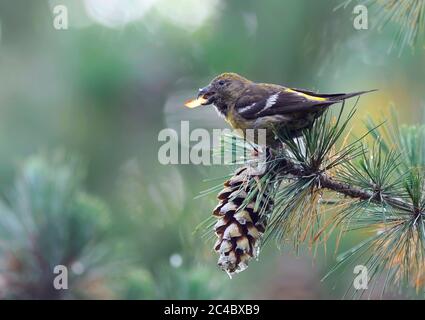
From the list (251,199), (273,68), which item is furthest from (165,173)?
(251,199)

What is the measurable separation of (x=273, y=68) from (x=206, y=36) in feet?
2.32

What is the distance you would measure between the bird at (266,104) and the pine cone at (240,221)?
0.24 meters

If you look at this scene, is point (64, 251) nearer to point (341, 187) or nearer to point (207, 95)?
point (207, 95)

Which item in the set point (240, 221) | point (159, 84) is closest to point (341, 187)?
point (240, 221)

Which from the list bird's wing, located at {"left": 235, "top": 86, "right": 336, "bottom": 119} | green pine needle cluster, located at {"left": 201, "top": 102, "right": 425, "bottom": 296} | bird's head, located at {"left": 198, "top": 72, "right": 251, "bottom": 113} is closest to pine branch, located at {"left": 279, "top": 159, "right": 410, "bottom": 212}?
green pine needle cluster, located at {"left": 201, "top": 102, "right": 425, "bottom": 296}

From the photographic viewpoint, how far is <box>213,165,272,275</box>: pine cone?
222cm

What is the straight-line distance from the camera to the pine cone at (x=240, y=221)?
7.27ft

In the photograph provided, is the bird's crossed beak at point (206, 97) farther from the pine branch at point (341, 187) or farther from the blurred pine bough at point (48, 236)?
the pine branch at point (341, 187)

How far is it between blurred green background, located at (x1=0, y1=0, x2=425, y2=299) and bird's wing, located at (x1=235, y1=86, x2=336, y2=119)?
968mm

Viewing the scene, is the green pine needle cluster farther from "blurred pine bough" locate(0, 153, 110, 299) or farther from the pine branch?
"blurred pine bough" locate(0, 153, 110, 299)

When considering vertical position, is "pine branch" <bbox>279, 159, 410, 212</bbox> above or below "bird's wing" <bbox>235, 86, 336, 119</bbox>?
below

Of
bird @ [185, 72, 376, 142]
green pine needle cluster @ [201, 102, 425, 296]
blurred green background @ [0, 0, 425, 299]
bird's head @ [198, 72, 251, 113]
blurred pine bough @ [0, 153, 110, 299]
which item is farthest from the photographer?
blurred green background @ [0, 0, 425, 299]

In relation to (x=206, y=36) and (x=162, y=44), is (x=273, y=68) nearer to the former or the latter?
(x=206, y=36)

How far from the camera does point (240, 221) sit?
225cm
